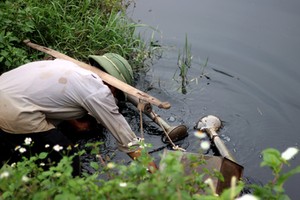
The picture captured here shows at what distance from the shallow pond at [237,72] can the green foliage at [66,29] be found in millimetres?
771

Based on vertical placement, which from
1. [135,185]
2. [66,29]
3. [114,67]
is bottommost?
[66,29]

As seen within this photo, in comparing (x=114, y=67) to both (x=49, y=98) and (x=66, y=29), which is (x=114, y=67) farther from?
(x=66, y=29)

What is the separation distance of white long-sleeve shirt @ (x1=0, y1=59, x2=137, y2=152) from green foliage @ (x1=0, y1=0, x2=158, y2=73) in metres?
1.37

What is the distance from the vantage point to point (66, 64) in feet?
12.7

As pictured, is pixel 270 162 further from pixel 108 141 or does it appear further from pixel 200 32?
pixel 200 32

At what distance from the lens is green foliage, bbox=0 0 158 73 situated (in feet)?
17.6

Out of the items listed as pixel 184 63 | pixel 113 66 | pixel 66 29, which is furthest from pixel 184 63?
pixel 113 66

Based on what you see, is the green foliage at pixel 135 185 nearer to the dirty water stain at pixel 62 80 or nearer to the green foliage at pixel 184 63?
the dirty water stain at pixel 62 80

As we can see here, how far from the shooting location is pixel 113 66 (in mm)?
4391

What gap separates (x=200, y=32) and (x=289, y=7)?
6.63 ft

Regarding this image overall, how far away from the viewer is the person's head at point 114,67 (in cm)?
430

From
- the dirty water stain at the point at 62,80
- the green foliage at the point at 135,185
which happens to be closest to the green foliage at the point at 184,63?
the dirty water stain at the point at 62,80

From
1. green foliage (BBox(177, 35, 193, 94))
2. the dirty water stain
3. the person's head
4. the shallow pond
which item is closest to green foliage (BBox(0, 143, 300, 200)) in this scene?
the dirty water stain

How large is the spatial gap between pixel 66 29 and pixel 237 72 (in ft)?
9.65
